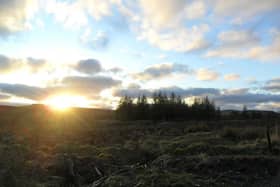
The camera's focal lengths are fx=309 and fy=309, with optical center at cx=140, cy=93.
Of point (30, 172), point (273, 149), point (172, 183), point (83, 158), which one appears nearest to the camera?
point (172, 183)

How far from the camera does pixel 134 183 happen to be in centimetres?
906

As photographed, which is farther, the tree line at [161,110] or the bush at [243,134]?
the tree line at [161,110]

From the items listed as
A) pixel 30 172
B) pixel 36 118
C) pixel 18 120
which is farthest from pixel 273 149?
pixel 18 120

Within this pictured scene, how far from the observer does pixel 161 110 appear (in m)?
85.4

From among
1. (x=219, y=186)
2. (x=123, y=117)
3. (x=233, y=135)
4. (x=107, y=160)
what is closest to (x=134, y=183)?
(x=219, y=186)

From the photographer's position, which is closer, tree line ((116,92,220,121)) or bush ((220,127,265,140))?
bush ((220,127,265,140))

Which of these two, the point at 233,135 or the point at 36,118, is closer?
the point at 233,135

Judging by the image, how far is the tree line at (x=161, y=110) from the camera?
8512 cm

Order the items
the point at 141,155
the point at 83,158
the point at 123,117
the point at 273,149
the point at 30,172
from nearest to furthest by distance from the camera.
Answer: the point at 30,172 < the point at 83,158 < the point at 273,149 < the point at 141,155 < the point at 123,117

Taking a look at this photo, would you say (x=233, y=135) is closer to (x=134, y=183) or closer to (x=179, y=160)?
(x=179, y=160)

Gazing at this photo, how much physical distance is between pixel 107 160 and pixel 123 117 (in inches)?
2810

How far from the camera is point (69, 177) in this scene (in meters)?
11.7

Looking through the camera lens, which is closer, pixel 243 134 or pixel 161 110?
pixel 243 134

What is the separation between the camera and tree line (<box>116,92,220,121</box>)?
85125mm
